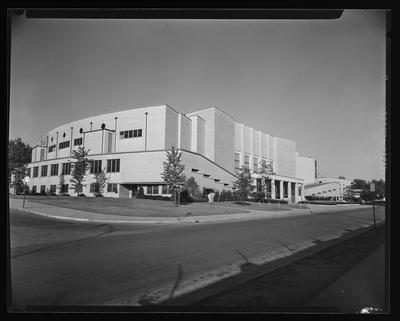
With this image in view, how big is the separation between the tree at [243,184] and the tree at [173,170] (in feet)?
60.0

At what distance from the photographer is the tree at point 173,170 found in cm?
1699

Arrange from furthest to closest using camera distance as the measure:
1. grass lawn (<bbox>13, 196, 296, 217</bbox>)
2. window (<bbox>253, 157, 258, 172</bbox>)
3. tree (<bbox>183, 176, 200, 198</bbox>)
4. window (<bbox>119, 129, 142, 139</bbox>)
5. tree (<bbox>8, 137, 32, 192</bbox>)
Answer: window (<bbox>253, 157, 258, 172</bbox>) < tree (<bbox>183, 176, 200, 198</bbox>) < window (<bbox>119, 129, 142, 139</bbox>) < grass lawn (<bbox>13, 196, 296, 217</bbox>) < tree (<bbox>8, 137, 32, 192</bbox>)

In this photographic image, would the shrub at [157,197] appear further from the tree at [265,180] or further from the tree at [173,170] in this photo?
the tree at [265,180]

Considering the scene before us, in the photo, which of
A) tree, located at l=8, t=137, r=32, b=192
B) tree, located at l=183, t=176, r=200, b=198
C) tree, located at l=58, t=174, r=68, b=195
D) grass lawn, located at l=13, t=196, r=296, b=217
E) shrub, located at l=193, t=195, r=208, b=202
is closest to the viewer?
tree, located at l=8, t=137, r=32, b=192

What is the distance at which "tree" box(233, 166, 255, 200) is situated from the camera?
3691 cm

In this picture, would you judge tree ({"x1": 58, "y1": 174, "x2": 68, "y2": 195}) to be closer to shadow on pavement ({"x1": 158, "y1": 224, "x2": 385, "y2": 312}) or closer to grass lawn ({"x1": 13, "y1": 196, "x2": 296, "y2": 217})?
grass lawn ({"x1": 13, "y1": 196, "x2": 296, "y2": 217})

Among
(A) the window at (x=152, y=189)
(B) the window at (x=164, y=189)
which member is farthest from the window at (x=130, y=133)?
(B) the window at (x=164, y=189)

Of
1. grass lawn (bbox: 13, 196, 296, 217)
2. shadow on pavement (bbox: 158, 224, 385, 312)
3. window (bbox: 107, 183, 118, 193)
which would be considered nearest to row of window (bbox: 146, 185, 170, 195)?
grass lawn (bbox: 13, 196, 296, 217)

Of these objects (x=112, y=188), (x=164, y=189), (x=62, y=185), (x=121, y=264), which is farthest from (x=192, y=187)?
(x=121, y=264)

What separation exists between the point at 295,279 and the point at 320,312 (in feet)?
4.45

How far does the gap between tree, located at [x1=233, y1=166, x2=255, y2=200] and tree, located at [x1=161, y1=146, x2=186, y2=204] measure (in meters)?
18.3

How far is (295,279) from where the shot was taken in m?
5.86

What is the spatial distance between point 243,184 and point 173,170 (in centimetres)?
2129
